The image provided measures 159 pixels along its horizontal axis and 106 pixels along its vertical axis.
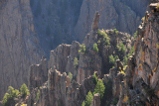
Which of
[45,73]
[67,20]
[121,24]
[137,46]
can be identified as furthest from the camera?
[67,20]

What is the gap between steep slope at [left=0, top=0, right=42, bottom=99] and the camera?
98.8m

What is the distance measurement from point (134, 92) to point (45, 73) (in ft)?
174

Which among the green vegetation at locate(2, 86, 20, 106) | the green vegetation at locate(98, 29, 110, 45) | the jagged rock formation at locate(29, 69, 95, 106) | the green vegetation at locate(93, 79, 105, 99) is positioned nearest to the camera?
the green vegetation at locate(93, 79, 105, 99)

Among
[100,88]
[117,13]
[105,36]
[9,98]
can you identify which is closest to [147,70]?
[100,88]

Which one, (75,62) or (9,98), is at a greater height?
(75,62)

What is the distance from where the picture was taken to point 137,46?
91.2 feet

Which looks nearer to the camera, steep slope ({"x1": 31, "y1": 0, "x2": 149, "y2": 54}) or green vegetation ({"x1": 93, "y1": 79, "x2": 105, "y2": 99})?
green vegetation ({"x1": 93, "y1": 79, "x2": 105, "y2": 99})

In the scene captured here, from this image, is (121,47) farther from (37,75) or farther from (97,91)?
(37,75)

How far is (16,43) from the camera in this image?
103750mm

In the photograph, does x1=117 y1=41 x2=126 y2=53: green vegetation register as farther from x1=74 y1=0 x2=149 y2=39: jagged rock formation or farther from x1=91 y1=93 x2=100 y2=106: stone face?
x1=74 y1=0 x2=149 y2=39: jagged rock formation

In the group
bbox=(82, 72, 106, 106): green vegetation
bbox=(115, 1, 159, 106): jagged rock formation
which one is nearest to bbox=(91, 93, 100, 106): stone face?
bbox=(82, 72, 106, 106): green vegetation

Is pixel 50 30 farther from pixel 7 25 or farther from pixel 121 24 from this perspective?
pixel 121 24

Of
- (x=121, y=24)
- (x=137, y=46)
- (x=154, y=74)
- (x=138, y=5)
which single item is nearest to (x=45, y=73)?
(x=121, y=24)

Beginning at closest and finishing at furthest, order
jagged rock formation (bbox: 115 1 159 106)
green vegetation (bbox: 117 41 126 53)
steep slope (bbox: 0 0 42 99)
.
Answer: jagged rock formation (bbox: 115 1 159 106) < green vegetation (bbox: 117 41 126 53) < steep slope (bbox: 0 0 42 99)
